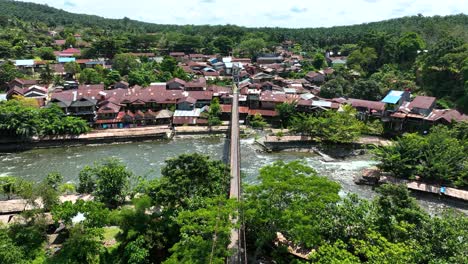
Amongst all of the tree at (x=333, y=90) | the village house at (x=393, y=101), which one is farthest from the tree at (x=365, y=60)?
the village house at (x=393, y=101)

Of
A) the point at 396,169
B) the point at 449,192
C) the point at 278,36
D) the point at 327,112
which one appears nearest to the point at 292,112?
the point at 327,112

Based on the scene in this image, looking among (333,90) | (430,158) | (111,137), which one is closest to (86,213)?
(111,137)

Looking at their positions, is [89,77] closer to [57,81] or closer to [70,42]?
[57,81]

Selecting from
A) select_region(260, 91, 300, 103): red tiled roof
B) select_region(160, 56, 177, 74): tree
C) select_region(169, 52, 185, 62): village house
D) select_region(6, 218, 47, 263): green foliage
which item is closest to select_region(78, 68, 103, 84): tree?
select_region(160, 56, 177, 74): tree

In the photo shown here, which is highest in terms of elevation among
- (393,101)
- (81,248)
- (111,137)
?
(393,101)

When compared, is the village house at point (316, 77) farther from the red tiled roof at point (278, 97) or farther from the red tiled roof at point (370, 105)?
the red tiled roof at point (370, 105)

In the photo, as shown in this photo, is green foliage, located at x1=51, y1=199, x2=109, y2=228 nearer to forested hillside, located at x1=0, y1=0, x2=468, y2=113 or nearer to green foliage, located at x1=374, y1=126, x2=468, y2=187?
green foliage, located at x1=374, y1=126, x2=468, y2=187
